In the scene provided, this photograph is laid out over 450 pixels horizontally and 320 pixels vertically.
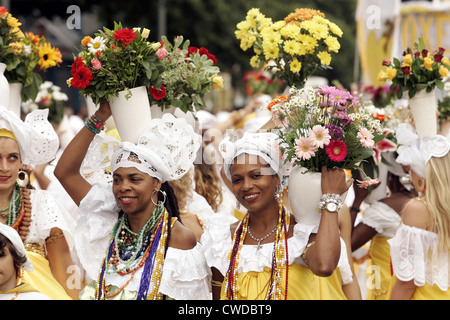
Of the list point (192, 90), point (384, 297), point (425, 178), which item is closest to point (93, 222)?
point (192, 90)

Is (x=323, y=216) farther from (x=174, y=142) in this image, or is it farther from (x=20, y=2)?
(x=20, y=2)

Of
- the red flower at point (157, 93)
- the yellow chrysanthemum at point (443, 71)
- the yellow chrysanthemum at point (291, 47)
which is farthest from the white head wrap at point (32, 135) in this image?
the yellow chrysanthemum at point (443, 71)

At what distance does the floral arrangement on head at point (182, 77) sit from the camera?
14.8 feet

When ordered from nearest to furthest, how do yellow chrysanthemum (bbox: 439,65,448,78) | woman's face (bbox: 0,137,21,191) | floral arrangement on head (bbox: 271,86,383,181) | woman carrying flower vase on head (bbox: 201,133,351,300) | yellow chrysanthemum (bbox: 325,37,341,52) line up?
floral arrangement on head (bbox: 271,86,383,181) → woman carrying flower vase on head (bbox: 201,133,351,300) → woman's face (bbox: 0,137,21,191) → yellow chrysanthemum (bbox: 325,37,341,52) → yellow chrysanthemum (bbox: 439,65,448,78)

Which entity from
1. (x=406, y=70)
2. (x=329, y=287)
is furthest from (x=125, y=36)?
(x=406, y=70)

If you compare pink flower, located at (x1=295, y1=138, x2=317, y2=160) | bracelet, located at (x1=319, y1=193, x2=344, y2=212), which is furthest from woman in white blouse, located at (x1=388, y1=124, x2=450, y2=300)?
pink flower, located at (x1=295, y1=138, x2=317, y2=160)

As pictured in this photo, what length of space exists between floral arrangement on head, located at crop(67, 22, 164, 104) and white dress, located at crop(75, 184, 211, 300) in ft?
2.11

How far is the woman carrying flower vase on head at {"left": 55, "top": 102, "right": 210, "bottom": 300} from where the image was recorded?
4.14 m

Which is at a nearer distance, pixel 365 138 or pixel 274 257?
pixel 365 138

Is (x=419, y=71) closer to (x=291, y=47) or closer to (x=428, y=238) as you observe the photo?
(x=291, y=47)

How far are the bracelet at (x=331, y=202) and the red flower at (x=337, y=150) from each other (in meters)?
0.20

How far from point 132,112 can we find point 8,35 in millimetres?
1598

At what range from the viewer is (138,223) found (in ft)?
14.1

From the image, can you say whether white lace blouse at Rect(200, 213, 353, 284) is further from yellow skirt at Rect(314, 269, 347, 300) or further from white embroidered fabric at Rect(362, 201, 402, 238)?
white embroidered fabric at Rect(362, 201, 402, 238)
